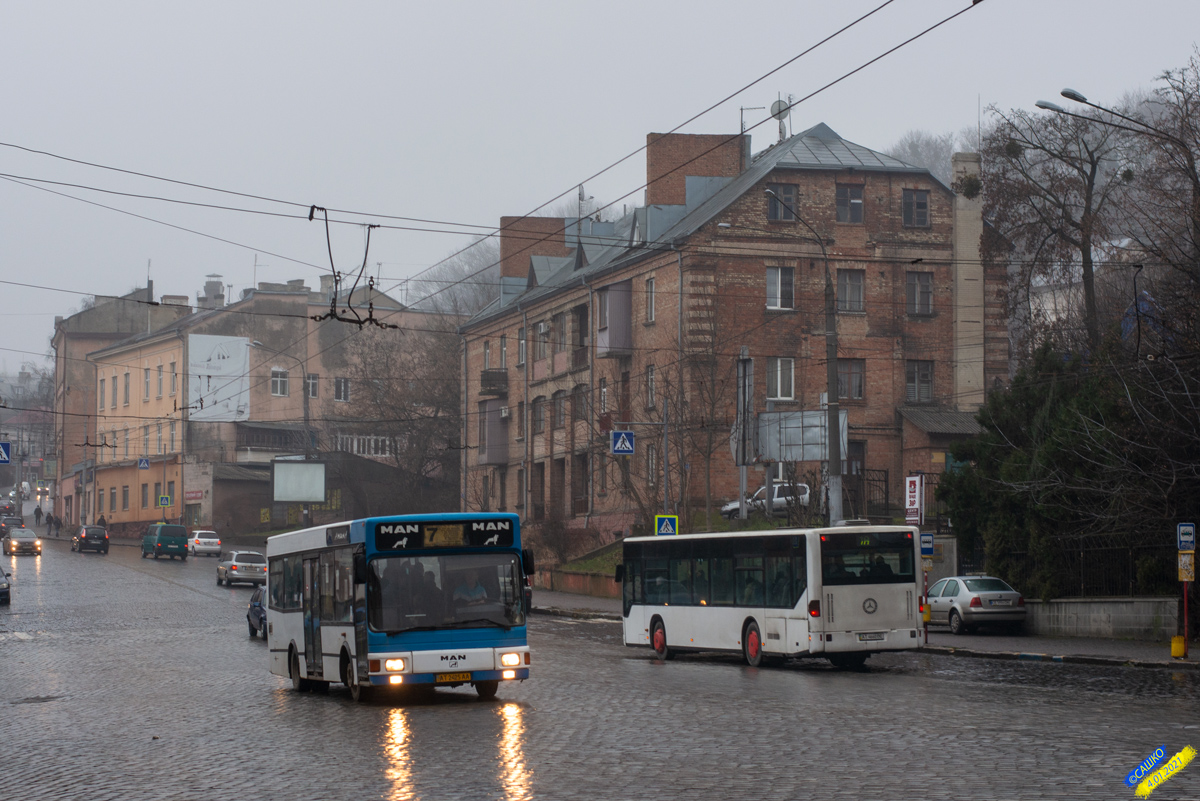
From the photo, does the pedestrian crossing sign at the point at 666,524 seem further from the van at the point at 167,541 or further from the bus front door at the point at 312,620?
the van at the point at 167,541

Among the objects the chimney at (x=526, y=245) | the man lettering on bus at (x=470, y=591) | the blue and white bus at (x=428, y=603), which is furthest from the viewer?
the chimney at (x=526, y=245)

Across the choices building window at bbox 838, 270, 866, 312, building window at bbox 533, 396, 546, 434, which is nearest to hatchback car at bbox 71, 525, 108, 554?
building window at bbox 533, 396, 546, 434

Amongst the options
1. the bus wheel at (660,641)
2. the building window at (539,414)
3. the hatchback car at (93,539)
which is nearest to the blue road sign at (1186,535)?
the bus wheel at (660,641)

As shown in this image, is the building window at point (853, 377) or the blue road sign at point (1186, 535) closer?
the blue road sign at point (1186, 535)

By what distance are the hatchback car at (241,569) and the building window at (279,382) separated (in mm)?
35304

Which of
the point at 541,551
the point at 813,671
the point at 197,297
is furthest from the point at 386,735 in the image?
the point at 197,297

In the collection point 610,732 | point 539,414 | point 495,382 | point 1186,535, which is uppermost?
point 495,382

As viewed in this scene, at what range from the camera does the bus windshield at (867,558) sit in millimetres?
23391

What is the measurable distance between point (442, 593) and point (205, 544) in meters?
56.1

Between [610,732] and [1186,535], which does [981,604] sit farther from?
[610,732]

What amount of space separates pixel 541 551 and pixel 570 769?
43.6 meters

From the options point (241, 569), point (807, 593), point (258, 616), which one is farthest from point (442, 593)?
point (241, 569)

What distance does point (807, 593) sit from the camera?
23.3 m

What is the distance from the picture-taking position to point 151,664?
24.8 m
